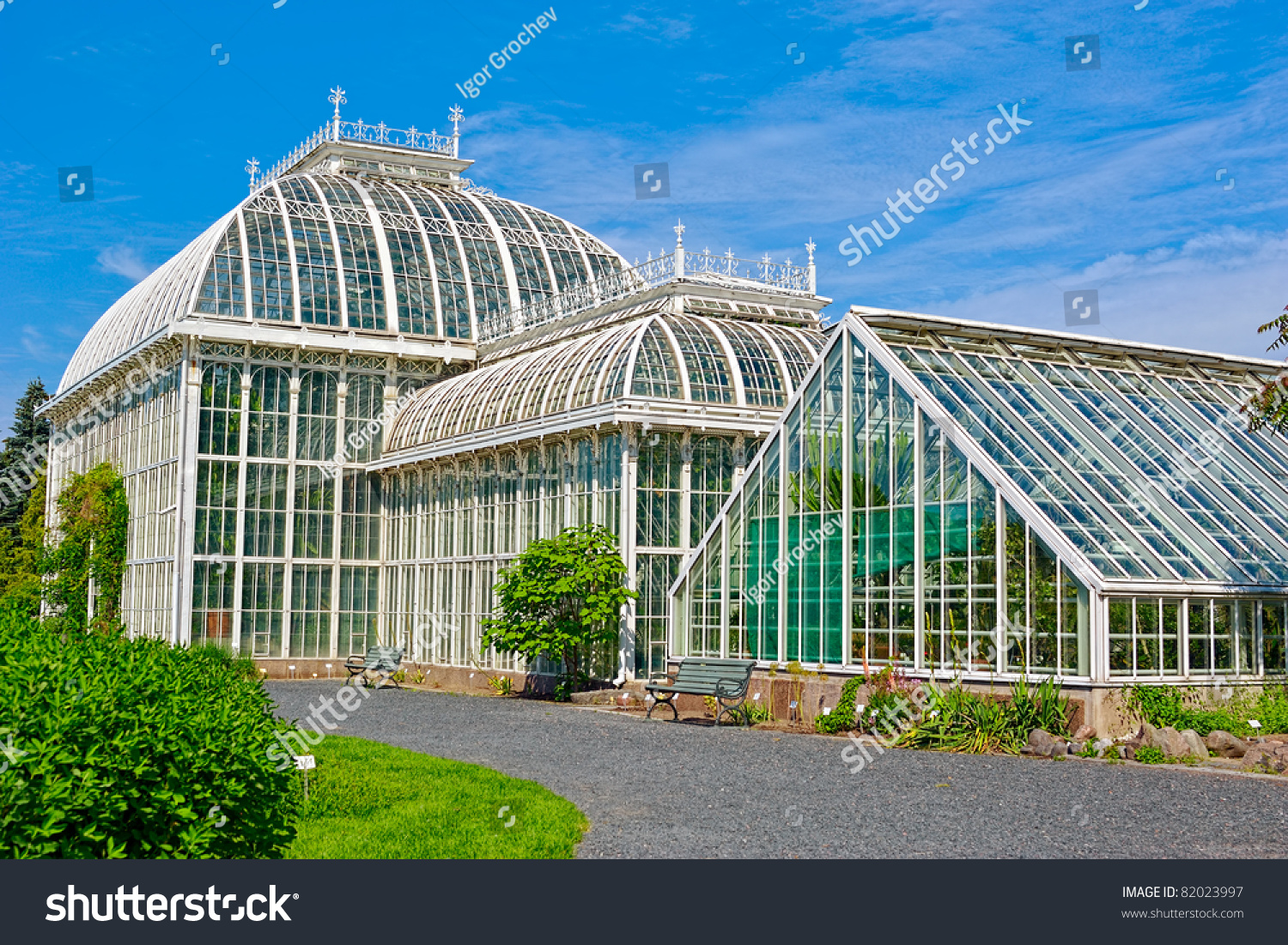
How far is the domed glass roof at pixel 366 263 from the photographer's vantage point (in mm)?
36781

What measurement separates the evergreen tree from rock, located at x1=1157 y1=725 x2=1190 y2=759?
53223mm

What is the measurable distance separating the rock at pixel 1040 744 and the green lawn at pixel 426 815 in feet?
20.6

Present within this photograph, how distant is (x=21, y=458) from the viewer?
60969mm

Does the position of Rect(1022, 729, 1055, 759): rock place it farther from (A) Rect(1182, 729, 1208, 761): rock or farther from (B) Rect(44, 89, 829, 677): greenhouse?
(B) Rect(44, 89, 829, 677): greenhouse

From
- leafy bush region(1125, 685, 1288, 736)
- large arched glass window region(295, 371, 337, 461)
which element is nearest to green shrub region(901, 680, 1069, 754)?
leafy bush region(1125, 685, 1288, 736)

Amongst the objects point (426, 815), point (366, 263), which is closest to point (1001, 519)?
point (426, 815)

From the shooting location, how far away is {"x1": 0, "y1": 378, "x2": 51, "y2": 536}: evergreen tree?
60.2 meters

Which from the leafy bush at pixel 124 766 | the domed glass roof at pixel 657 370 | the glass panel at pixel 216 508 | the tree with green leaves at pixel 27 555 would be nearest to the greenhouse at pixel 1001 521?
the domed glass roof at pixel 657 370

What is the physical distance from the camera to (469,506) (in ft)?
110

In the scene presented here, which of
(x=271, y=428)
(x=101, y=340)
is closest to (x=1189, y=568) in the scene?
(x=271, y=428)

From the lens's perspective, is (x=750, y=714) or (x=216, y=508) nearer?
(x=750, y=714)

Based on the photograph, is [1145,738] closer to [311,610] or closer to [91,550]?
[311,610]

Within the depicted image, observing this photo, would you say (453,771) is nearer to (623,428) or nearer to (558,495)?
(623,428)

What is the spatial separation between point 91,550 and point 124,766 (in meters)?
37.3
